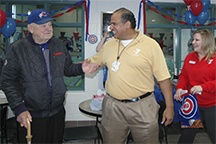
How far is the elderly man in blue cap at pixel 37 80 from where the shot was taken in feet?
5.95

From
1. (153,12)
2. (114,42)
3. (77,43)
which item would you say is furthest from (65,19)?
(114,42)

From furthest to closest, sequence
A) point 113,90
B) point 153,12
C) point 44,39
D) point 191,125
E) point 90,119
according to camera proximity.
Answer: point 153,12, point 90,119, point 191,125, point 113,90, point 44,39

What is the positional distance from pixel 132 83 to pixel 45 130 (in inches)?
31.4

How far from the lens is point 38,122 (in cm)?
192

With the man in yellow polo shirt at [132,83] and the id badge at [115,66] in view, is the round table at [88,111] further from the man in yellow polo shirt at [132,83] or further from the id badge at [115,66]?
the id badge at [115,66]

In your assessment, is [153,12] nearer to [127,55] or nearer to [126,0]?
[126,0]

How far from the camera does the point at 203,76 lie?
2457 millimetres

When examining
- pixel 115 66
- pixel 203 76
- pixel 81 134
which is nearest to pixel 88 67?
pixel 115 66

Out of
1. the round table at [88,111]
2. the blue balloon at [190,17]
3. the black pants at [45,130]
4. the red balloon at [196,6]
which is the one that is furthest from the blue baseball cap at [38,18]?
the blue balloon at [190,17]

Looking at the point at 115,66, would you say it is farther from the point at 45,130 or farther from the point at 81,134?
the point at 81,134

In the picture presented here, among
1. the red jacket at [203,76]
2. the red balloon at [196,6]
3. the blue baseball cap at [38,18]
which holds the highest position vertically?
the red balloon at [196,6]

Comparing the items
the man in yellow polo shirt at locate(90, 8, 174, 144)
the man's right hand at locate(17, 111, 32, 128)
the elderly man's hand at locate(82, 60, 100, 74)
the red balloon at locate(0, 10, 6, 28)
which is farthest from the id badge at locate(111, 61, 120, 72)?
the red balloon at locate(0, 10, 6, 28)

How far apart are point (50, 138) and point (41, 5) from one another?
4.20 meters

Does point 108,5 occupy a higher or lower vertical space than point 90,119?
higher
